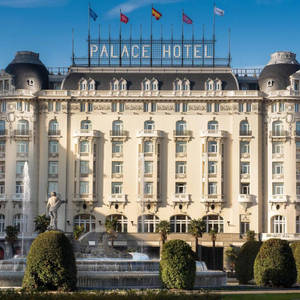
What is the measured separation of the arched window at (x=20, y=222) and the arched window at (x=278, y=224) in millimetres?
33624

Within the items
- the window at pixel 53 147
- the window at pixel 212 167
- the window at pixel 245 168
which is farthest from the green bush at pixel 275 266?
the window at pixel 53 147

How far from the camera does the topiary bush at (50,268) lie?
50.9 meters

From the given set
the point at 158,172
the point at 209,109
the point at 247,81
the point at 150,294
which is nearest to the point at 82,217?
the point at 158,172

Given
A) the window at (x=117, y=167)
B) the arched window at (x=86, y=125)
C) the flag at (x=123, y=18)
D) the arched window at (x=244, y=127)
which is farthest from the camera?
the flag at (x=123, y=18)

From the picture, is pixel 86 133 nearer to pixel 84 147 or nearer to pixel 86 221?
pixel 84 147

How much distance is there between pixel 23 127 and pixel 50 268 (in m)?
68.6

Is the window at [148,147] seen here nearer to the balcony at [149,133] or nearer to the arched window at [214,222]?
the balcony at [149,133]

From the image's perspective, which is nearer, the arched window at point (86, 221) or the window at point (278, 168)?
the window at point (278, 168)

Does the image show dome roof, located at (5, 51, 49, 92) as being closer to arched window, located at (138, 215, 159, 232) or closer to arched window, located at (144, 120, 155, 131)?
arched window, located at (144, 120, 155, 131)

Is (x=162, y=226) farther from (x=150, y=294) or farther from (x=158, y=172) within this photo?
(x=150, y=294)

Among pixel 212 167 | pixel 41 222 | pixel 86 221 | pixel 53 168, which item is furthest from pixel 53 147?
pixel 212 167

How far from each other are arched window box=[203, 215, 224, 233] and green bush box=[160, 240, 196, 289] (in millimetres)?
63041

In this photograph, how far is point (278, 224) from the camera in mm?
116688

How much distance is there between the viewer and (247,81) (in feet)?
404
